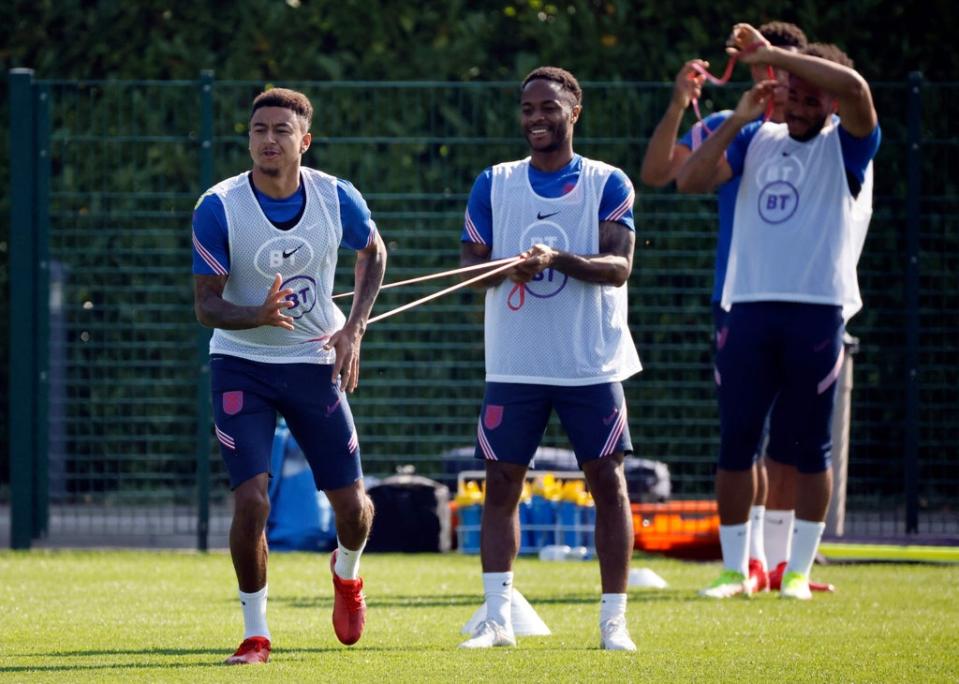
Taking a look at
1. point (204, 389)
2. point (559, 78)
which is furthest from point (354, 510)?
point (204, 389)

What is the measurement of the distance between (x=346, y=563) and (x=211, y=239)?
Result: 124cm

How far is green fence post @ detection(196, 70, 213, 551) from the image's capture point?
32.3 feet

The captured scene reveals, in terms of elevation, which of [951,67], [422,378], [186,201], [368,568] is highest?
[951,67]

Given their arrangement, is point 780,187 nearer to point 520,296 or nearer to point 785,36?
point 785,36

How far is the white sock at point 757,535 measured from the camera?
7926 millimetres

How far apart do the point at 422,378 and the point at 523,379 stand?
14.7 ft

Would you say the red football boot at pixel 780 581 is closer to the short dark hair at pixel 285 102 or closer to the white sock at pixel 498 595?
the white sock at pixel 498 595

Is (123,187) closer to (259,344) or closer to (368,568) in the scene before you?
(368,568)

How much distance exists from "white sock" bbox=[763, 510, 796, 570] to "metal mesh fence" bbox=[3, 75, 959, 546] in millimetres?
2226

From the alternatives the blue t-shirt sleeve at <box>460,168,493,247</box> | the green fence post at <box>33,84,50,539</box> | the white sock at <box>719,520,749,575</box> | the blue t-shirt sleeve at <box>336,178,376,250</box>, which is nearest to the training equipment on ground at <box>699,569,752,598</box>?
the white sock at <box>719,520,749,575</box>

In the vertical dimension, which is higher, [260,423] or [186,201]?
[186,201]

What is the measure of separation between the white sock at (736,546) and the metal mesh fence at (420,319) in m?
2.52

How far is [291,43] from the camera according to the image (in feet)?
37.8

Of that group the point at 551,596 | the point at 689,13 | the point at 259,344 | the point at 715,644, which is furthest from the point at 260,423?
the point at 689,13
